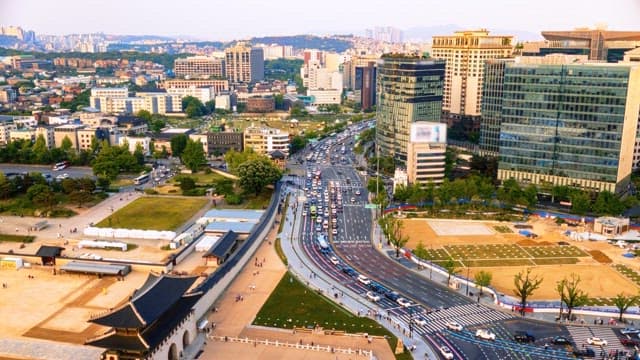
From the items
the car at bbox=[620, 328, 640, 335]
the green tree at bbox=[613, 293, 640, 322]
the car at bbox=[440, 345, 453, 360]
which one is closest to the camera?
the car at bbox=[440, 345, 453, 360]

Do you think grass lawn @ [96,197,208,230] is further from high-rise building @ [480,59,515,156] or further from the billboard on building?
high-rise building @ [480,59,515,156]

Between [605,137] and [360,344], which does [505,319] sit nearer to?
[360,344]

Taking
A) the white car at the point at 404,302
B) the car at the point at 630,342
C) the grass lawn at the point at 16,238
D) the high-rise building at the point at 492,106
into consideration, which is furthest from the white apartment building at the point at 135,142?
the car at the point at 630,342

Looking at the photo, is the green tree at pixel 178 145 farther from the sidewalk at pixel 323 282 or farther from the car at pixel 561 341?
the car at pixel 561 341

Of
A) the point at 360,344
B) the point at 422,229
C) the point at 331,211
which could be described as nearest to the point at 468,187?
the point at 422,229

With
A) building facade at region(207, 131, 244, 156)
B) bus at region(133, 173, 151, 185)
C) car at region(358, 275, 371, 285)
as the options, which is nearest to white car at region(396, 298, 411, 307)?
car at region(358, 275, 371, 285)

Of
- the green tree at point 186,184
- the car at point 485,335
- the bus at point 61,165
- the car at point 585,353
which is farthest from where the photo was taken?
the bus at point 61,165
